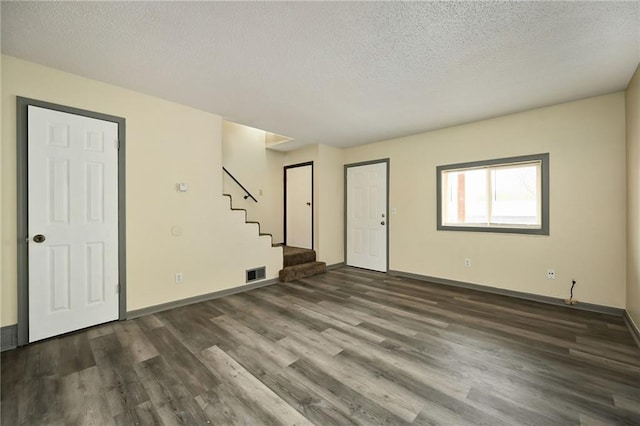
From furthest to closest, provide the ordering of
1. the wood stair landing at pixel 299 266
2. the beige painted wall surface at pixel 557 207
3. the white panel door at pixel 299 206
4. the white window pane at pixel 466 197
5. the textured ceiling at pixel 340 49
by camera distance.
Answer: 1. the white panel door at pixel 299 206
2. the wood stair landing at pixel 299 266
3. the white window pane at pixel 466 197
4. the beige painted wall surface at pixel 557 207
5. the textured ceiling at pixel 340 49

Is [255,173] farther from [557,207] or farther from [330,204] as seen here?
[557,207]

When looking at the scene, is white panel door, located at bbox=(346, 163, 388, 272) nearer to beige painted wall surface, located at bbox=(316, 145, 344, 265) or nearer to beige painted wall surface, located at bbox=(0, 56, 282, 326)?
beige painted wall surface, located at bbox=(316, 145, 344, 265)

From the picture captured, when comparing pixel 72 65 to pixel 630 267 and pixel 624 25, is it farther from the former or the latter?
pixel 630 267

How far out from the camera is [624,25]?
73.2 inches

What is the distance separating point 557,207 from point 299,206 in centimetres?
447

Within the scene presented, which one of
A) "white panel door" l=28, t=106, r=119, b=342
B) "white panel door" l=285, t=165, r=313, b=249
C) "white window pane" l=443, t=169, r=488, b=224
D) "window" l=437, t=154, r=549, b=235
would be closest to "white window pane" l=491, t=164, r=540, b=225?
"window" l=437, t=154, r=549, b=235

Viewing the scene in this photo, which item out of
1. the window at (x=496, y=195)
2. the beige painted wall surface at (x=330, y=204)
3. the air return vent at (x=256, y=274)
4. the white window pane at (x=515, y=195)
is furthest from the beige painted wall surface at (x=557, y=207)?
the air return vent at (x=256, y=274)

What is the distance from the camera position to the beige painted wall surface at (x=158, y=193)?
7.54 ft

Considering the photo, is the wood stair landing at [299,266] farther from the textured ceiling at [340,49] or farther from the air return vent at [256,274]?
the textured ceiling at [340,49]

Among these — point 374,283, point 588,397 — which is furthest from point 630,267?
point 374,283

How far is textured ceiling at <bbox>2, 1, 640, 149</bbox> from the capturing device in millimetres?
1752

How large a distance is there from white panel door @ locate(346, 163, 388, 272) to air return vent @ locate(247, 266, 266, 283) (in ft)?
6.82

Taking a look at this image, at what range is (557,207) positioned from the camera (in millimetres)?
3326

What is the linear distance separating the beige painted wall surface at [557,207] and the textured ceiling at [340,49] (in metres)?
0.34
